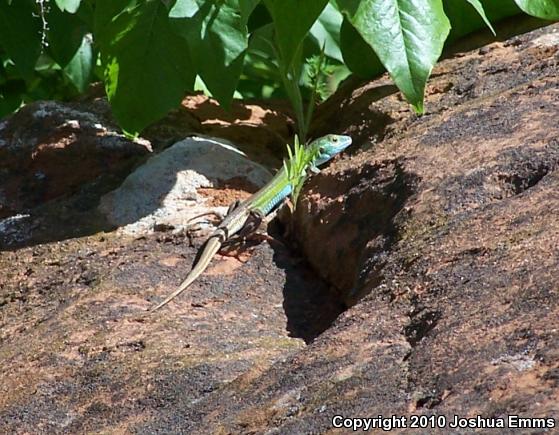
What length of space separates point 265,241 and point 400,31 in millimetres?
896

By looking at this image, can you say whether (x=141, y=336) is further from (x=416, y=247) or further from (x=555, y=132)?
(x=555, y=132)

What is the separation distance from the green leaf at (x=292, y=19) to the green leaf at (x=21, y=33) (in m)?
1.44

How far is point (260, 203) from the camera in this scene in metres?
3.66

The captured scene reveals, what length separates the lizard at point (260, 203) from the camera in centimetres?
333

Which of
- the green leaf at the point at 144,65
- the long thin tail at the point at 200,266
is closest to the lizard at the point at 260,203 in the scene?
the long thin tail at the point at 200,266

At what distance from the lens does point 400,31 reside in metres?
2.87

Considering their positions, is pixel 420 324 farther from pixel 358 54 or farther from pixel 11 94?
pixel 11 94

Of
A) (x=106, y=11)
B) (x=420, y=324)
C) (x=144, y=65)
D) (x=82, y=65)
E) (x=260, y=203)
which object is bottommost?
(x=260, y=203)

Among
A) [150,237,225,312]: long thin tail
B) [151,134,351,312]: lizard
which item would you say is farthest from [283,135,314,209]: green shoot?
[150,237,225,312]: long thin tail

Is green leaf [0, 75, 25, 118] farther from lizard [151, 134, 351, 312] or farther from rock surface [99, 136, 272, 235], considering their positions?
lizard [151, 134, 351, 312]

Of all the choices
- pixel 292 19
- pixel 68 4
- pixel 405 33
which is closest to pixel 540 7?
pixel 405 33

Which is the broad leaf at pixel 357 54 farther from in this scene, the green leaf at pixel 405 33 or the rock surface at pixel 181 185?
the green leaf at pixel 405 33

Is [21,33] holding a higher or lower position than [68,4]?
lower

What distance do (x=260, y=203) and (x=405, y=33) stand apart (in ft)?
3.08
